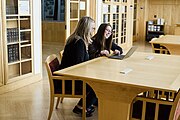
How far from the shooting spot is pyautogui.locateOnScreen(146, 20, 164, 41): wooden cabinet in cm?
1066

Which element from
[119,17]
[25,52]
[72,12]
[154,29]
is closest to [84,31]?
[25,52]

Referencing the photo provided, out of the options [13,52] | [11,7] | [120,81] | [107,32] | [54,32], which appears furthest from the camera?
[54,32]

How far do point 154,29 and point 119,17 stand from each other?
3.16 m

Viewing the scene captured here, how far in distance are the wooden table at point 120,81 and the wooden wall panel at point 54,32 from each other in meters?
7.00

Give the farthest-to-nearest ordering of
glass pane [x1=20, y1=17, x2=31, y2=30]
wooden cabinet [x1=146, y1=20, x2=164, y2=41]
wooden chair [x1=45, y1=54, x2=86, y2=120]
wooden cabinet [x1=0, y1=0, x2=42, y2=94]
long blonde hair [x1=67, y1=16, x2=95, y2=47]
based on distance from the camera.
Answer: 1. wooden cabinet [x1=146, y1=20, x2=164, y2=41]
2. glass pane [x1=20, y1=17, x2=31, y2=30]
3. wooden cabinet [x1=0, y1=0, x2=42, y2=94]
4. long blonde hair [x1=67, y1=16, x2=95, y2=47]
5. wooden chair [x1=45, y1=54, x2=86, y2=120]

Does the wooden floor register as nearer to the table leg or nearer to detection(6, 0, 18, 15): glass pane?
the table leg

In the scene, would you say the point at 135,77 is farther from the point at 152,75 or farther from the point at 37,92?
the point at 37,92

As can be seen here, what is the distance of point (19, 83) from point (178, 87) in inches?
121

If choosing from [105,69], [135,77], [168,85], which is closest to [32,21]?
[105,69]

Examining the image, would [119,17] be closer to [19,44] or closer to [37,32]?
[37,32]

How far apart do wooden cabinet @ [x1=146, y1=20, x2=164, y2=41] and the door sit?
16.6ft

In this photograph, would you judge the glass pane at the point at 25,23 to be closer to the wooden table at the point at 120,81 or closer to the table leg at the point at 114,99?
the wooden table at the point at 120,81

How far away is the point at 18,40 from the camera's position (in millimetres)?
4461

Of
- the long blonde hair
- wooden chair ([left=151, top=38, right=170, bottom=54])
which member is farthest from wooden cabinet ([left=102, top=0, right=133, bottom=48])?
the long blonde hair
